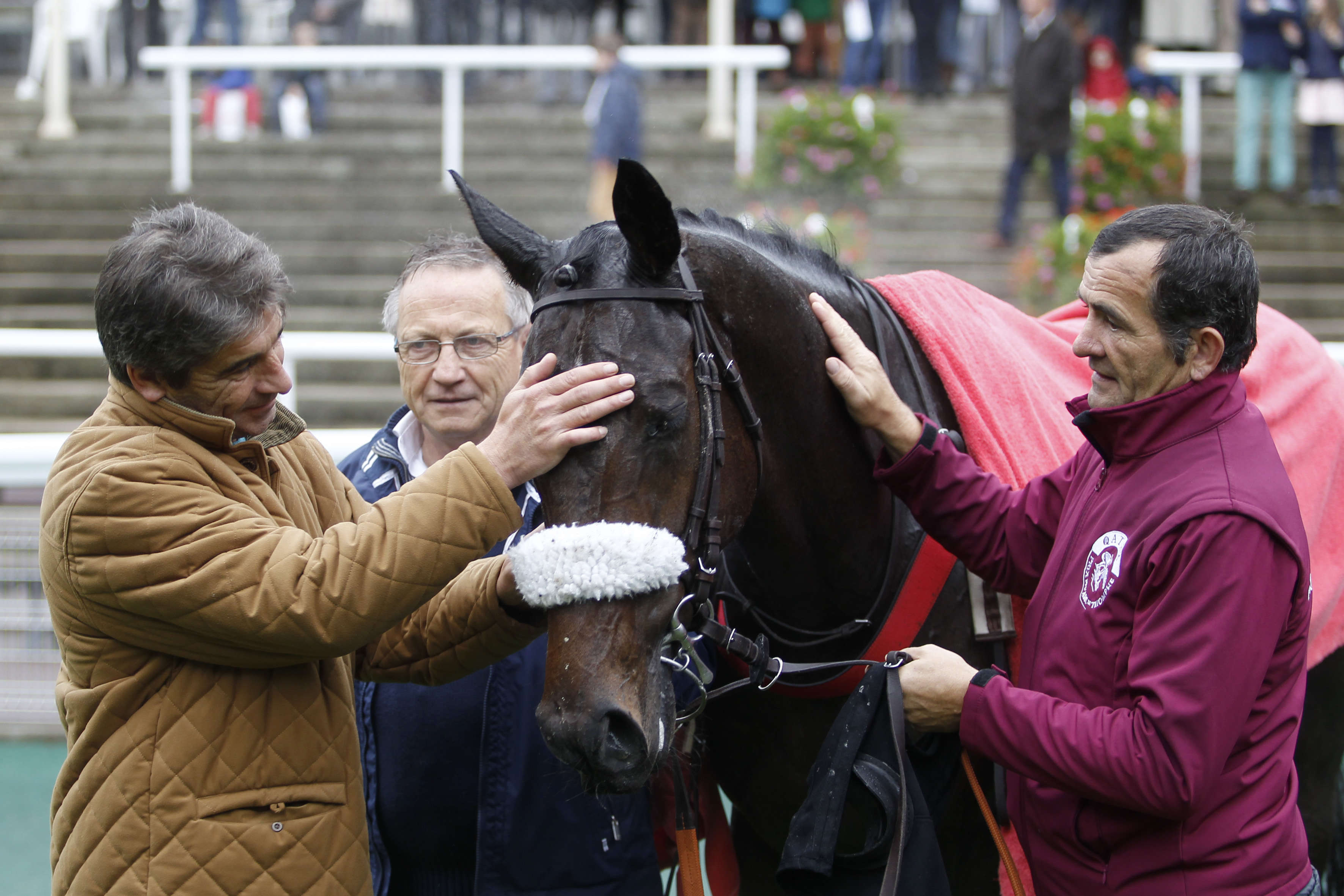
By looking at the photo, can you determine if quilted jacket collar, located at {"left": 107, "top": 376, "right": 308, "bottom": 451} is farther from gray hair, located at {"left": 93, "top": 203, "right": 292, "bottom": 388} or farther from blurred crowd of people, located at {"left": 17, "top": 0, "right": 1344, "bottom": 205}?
blurred crowd of people, located at {"left": 17, "top": 0, "right": 1344, "bottom": 205}

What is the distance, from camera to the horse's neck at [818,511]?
6.82 feet

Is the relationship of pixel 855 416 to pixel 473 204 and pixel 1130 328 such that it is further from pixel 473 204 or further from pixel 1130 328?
pixel 473 204

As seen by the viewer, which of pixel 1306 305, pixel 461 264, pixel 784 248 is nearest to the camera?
pixel 784 248

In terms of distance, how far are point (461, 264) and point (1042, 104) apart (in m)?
7.73

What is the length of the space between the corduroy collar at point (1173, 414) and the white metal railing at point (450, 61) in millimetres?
7510

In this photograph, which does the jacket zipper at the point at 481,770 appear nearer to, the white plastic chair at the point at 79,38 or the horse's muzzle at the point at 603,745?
the horse's muzzle at the point at 603,745

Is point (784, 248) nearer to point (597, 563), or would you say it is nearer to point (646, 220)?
point (646, 220)

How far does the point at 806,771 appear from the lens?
7.49ft

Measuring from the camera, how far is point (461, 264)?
249 centimetres

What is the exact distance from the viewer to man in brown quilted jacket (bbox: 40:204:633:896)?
1.71 meters

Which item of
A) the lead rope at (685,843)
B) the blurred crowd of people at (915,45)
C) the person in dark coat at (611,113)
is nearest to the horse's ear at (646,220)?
the lead rope at (685,843)

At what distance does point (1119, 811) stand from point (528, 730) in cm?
105

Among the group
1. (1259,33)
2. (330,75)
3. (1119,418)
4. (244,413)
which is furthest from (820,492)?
(330,75)

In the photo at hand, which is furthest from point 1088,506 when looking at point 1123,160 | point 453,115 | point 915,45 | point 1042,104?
point 915,45
